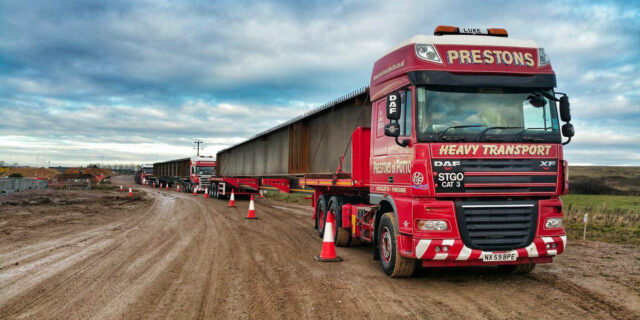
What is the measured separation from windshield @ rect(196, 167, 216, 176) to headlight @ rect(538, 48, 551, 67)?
31.6 m

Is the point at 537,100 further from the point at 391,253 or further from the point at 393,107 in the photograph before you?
the point at 391,253

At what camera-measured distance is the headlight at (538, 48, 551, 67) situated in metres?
5.98

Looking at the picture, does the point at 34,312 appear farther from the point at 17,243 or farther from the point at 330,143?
the point at 330,143

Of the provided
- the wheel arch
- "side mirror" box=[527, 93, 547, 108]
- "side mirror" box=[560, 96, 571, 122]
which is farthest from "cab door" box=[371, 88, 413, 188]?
"side mirror" box=[560, 96, 571, 122]

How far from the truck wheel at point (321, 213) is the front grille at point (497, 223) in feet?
16.8

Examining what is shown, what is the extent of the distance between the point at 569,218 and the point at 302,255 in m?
10.7

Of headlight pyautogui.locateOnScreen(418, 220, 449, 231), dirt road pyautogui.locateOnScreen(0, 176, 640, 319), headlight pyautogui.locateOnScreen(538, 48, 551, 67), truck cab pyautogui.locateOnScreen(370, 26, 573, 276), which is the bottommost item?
dirt road pyautogui.locateOnScreen(0, 176, 640, 319)

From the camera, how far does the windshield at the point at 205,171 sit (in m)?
34.9

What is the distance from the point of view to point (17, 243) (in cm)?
913

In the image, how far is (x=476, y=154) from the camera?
5.46 m

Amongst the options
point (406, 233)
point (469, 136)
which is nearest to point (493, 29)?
point (469, 136)

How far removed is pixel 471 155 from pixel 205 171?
31.8 m

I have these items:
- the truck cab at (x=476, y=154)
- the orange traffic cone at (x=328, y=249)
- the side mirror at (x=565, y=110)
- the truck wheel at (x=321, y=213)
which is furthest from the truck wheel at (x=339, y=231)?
the side mirror at (x=565, y=110)

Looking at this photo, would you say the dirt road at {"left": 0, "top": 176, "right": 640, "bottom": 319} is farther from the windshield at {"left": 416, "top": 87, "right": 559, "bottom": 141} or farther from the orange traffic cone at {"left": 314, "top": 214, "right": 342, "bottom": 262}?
the windshield at {"left": 416, "top": 87, "right": 559, "bottom": 141}
